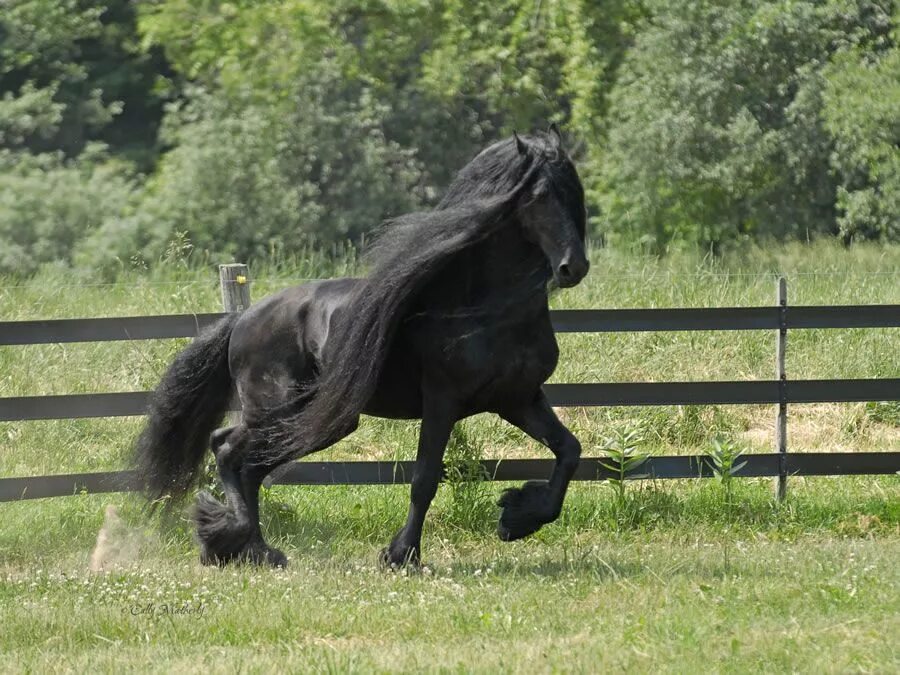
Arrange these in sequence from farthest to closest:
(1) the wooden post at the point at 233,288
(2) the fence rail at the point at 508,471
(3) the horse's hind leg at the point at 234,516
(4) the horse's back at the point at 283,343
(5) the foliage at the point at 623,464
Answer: (1) the wooden post at the point at 233,288 → (5) the foliage at the point at 623,464 → (2) the fence rail at the point at 508,471 → (4) the horse's back at the point at 283,343 → (3) the horse's hind leg at the point at 234,516

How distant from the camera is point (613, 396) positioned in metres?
8.71

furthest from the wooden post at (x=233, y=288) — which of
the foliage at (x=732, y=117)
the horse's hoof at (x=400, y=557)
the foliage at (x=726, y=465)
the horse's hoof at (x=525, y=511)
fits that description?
the foliage at (x=732, y=117)

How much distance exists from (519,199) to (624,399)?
96.2 inches

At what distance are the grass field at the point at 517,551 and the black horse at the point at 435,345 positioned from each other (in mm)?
406

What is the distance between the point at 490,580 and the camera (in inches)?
264

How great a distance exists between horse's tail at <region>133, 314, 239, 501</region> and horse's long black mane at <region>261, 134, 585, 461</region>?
3.33ft

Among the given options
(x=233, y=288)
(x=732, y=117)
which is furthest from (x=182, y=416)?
(x=732, y=117)

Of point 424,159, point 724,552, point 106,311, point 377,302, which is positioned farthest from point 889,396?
point 424,159

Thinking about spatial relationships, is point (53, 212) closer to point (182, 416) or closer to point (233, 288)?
point (233, 288)

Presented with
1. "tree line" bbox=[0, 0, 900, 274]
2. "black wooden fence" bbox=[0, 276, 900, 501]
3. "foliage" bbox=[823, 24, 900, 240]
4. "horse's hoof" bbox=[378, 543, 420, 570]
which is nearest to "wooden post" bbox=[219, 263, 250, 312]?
"black wooden fence" bbox=[0, 276, 900, 501]

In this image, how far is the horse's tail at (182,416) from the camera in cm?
788

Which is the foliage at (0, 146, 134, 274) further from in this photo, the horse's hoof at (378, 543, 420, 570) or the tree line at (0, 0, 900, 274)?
the horse's hoof at (378, 543, 420, 570)

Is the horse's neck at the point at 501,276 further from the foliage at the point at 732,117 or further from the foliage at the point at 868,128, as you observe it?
the foliage at the point at 732,117

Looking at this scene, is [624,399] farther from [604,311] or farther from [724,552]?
[724,552]
